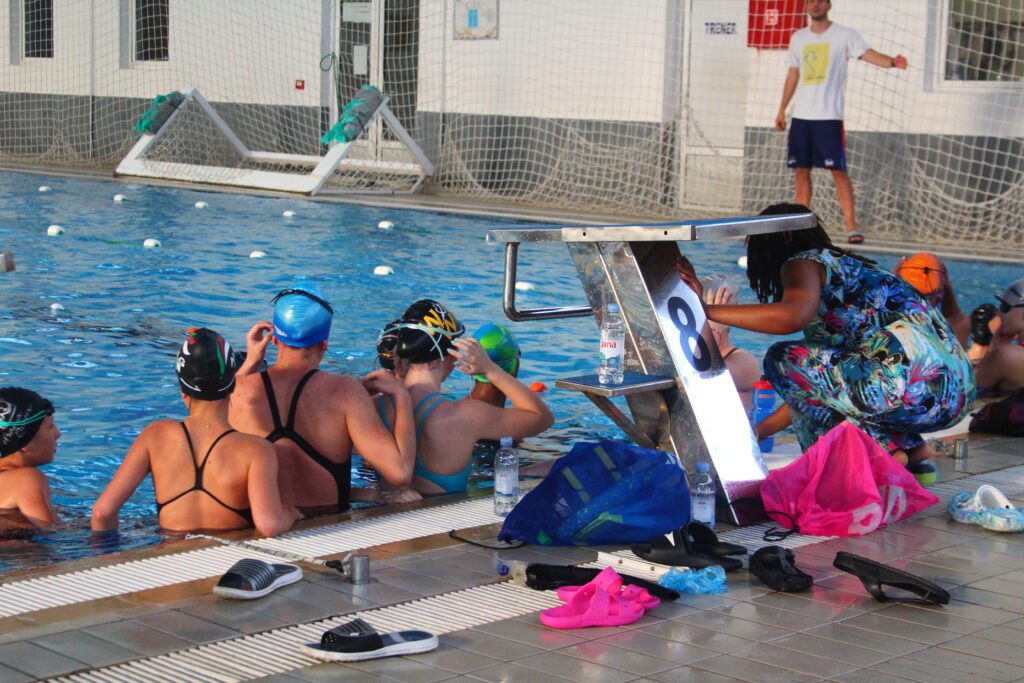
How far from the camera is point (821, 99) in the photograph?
13.9 meters

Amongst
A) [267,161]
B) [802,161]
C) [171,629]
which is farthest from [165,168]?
[171,629]

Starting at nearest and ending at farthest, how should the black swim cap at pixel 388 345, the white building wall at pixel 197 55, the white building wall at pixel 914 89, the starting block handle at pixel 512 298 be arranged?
the starting block handle at pixel 512 298
the black swim cap at pixel 388 345
the white building wall at pixel 914 89
the white building wall at pixel 197 55

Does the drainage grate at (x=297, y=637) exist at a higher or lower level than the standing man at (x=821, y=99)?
lower

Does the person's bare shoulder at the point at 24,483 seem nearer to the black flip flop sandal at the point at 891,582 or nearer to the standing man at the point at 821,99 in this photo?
the black flip flop sandal at the point at 891,582

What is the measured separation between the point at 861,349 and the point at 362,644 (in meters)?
2.77

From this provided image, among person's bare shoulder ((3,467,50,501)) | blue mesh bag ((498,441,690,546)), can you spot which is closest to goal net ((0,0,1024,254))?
blue mesh bag ((498,441,690,546))

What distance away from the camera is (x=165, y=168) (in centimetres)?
1900

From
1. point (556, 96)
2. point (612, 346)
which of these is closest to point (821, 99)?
point (556, 96)

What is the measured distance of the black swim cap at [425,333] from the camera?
18.5 feet

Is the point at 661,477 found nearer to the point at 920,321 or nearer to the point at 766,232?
the point at 766,232

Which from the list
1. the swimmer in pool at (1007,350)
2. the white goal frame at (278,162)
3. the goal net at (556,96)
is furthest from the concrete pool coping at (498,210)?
the swimmer in pool at (1007,350)

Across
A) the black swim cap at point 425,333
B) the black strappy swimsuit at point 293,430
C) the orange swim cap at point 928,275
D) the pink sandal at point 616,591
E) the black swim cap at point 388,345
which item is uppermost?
the orange swim cap at point 928,275

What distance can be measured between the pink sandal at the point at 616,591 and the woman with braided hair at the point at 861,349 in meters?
1.59

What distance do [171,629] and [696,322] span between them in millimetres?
2323
